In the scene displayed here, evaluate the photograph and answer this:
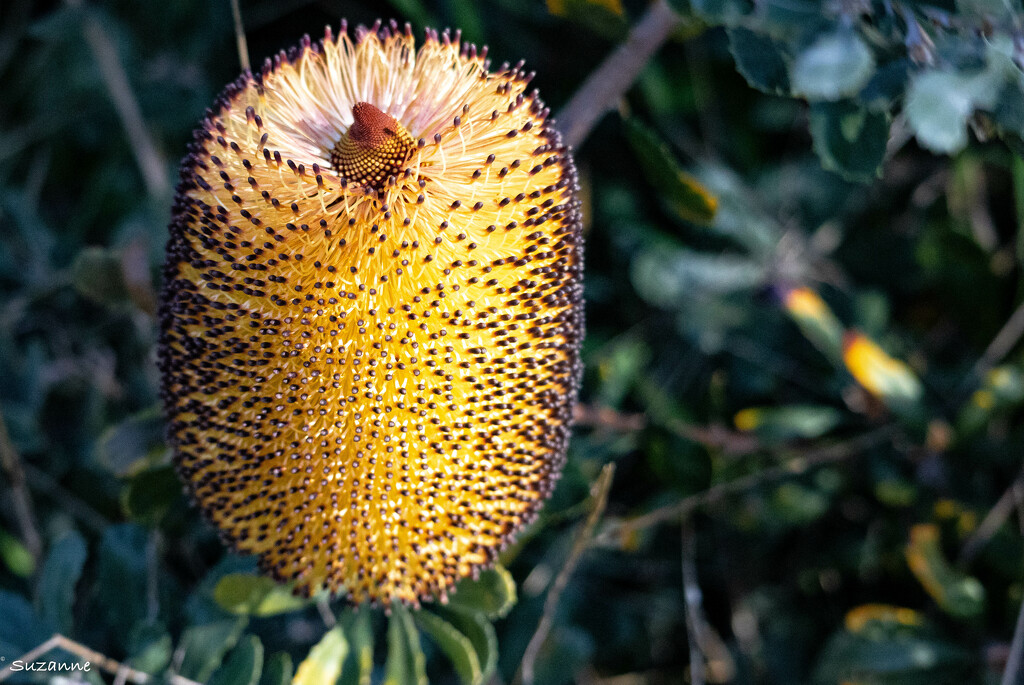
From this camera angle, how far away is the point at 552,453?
1.27m

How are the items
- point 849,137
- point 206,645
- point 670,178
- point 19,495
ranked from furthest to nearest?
1. point 19,495
2. point 670,178
3. point 206,645
4. point 849,137

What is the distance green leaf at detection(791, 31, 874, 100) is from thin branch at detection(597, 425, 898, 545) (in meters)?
0.92

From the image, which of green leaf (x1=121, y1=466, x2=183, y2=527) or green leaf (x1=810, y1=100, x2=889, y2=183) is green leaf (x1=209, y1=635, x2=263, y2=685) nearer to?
green leaf (x1=121, y1=466, x2=183, y2=527)

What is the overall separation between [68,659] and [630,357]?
1238 millimetres

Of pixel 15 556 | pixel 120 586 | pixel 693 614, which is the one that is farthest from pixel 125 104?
pixel 693 614

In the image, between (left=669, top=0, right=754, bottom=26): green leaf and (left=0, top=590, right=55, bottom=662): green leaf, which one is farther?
(left=0, top=590, right=55, bottom=662): green leaf

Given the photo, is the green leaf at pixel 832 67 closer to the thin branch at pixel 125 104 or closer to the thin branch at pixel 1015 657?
the thin branch at pixel 1015 657

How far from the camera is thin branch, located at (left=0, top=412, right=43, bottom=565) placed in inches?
65.2

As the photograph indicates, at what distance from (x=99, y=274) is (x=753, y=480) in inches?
55.3

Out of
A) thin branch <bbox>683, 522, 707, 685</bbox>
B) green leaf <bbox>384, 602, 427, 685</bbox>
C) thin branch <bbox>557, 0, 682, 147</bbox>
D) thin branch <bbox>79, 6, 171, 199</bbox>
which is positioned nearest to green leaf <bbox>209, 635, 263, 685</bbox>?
green leaf <bbox>384, 602, 427, 685</bbox>

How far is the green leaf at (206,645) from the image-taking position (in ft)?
4.63

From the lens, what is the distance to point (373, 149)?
1.02 metres

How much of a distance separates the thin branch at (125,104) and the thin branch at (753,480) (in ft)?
4.47

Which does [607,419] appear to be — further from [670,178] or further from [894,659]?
[894,659]
